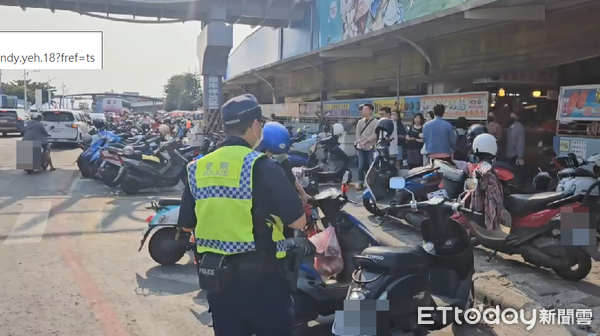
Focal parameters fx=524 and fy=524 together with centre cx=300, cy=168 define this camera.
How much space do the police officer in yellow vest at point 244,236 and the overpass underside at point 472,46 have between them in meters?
6.47

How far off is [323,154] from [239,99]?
8.69 meters

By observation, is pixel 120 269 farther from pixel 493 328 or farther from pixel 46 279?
pixel 493 328

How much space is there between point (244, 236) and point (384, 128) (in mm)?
6633

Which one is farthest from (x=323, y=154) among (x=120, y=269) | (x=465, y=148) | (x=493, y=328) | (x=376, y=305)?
(x=376, y=305)

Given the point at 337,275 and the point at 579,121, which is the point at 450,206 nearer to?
the point at 337,275

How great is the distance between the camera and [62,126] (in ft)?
66.9

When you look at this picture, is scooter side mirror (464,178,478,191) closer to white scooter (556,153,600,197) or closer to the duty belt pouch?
white scooter (556,153,600,197)

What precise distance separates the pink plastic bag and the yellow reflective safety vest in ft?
4.68

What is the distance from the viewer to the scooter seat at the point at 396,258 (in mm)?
3201

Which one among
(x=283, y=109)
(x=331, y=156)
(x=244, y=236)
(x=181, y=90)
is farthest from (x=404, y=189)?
(x=181, y=90)

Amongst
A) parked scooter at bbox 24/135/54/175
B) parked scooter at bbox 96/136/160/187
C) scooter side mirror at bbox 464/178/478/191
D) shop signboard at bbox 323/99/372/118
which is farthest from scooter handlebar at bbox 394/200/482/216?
parked scooter at bbox 24/135/54/175

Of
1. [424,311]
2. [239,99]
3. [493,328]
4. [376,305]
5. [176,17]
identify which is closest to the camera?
[239,99]

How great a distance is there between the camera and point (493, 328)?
13.6ft

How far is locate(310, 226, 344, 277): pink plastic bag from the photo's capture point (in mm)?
3938
